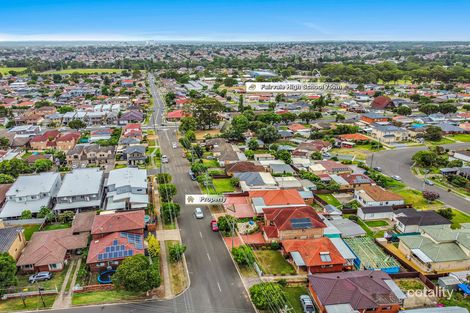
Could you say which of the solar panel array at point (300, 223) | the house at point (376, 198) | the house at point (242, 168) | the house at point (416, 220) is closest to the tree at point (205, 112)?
the house at point (242, 168)

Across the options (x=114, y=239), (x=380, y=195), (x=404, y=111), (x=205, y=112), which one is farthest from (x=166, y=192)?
(x=404, y=111)

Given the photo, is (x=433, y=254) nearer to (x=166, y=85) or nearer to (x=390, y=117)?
(x=390, y=117)

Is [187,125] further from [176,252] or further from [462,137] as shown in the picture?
[462,137]

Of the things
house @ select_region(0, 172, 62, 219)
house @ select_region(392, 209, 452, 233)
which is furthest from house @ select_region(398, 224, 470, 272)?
house @ select_region(0, 172, 62, 219)

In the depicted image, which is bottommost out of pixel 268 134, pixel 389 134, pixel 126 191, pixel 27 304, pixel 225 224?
pixel 27 304

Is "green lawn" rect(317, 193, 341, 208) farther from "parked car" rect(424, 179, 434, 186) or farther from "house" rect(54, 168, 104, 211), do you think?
"house" rect(54, 168, 104, 211)

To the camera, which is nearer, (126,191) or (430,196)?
(126,191)

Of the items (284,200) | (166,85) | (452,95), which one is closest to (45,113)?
(166,85)

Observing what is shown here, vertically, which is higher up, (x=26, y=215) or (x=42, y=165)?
(x=42, y=165)
